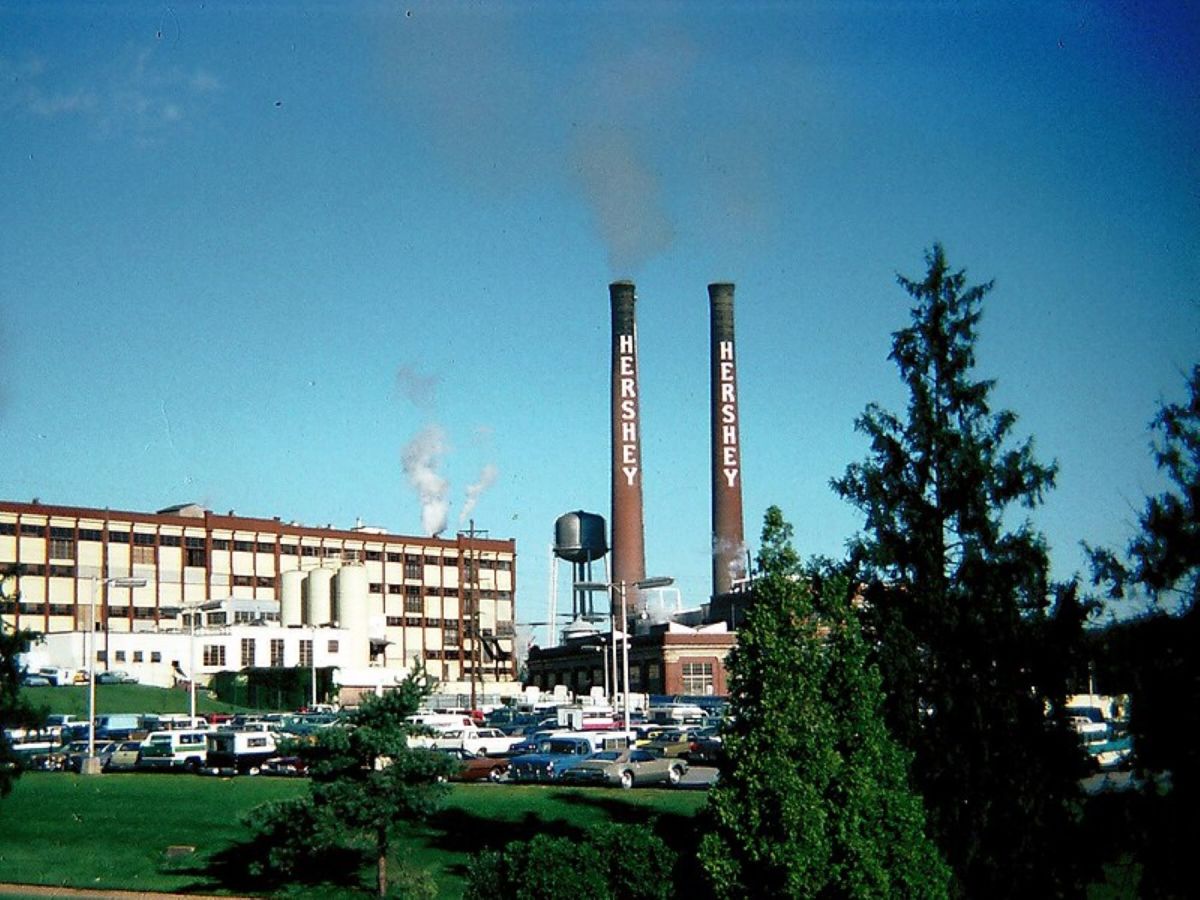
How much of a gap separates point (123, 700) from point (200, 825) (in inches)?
2240

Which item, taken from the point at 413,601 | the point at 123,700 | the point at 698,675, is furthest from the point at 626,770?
the point at 413,601

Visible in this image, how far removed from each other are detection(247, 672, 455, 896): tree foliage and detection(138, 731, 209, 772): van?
23346 millimetres

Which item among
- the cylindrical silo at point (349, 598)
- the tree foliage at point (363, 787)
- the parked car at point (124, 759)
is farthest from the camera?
the cylindrical silo at point (349, 598)

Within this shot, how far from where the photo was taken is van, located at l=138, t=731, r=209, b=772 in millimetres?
51562

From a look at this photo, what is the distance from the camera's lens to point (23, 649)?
29234 millimetres

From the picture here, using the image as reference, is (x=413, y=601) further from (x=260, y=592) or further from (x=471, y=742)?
(x=471, y=742)

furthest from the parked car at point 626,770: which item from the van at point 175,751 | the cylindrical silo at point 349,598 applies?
the cylindrical silo at point 349,598

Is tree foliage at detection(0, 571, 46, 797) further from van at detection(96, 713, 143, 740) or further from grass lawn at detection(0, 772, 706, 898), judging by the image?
van at detection(96, 713, 143, 740)

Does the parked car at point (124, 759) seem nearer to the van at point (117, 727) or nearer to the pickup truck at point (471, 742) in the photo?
the van at point (117, 727)

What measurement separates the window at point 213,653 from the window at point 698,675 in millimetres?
32763

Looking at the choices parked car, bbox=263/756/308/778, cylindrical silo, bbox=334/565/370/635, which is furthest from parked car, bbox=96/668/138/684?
parked car, bbox=263/756/308/778

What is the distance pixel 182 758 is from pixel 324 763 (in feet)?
82.3

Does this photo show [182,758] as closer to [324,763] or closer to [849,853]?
[324,763]

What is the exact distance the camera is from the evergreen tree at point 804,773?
58.7 feet
